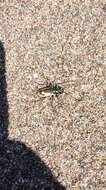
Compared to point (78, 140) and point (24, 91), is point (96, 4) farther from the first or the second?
point (78, 140)

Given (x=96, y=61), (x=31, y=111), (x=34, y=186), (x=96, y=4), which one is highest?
(x=96, y=4)

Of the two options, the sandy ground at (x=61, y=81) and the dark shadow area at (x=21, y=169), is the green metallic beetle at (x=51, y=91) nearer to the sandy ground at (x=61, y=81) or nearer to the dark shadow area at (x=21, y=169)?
the sandy ground at (x=61, y=81)

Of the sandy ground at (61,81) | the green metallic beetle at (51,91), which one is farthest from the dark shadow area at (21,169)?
the green metallic beetle at (51,91)

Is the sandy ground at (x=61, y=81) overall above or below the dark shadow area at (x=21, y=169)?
above

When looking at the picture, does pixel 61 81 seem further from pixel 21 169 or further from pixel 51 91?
pixel 21 169

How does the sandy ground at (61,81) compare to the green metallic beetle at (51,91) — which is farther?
the green metallic beetle at (51,91)

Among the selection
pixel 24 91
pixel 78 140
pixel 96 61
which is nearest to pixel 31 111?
pixel 24 91
